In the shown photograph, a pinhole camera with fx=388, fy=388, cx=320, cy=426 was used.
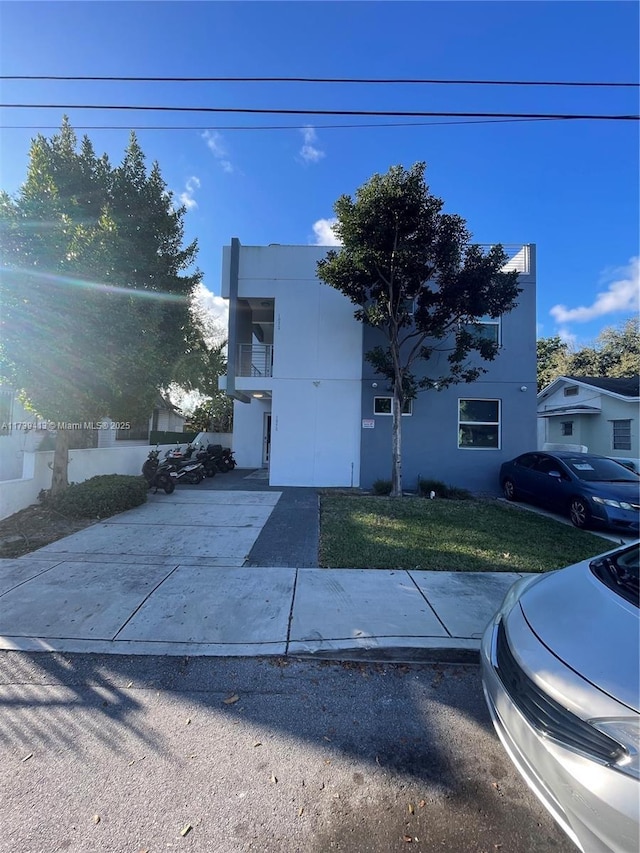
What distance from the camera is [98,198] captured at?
10.9 metres

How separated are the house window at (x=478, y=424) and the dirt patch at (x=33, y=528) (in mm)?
9482

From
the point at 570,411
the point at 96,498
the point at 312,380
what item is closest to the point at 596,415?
the point at 570,411

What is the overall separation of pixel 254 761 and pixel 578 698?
5.54ft

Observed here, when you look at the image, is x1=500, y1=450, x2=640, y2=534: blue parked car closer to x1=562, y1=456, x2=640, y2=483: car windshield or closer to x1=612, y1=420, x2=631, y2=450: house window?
x1=562, y1=456, x2=640, y2=483: car windshield

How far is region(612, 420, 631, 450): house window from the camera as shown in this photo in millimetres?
16453

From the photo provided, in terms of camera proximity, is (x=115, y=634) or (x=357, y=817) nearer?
(x=357, y=817)

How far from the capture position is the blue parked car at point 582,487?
6.79m

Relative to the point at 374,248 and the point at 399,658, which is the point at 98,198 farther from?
the point at 399,658

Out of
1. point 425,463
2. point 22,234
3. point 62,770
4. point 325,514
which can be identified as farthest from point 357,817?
point 425,463

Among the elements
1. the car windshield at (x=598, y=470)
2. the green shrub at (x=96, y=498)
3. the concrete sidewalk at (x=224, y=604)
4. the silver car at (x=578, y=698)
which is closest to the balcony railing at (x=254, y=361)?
the green shrub at (x=96, y=498)

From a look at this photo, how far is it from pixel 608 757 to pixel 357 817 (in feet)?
3.76

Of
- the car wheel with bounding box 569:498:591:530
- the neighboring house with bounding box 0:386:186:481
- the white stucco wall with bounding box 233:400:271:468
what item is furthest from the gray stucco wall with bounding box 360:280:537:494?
the neighboring house with bounding box 0:386:186:481

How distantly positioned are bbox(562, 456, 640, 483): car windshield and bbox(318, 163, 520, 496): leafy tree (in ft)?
10.2

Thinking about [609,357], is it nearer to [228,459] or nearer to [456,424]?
[456,424]
